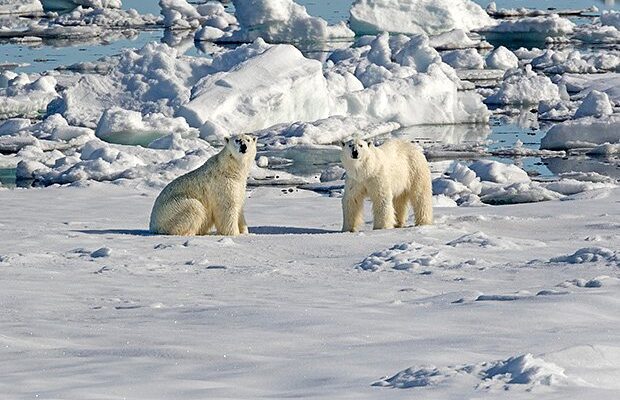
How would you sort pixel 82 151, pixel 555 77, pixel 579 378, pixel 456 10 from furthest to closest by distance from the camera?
pixel 456 10
pixel 555 77
pixel 82 151
pixel 579 378

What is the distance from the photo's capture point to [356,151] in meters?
7.69

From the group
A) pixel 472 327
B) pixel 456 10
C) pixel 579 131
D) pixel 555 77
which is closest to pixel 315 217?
pixel 472 327

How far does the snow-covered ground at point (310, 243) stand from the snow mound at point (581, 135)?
0.13 feet

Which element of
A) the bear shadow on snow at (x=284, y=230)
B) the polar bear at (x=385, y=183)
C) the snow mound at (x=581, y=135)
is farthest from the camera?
the snow mound at (x=581, y=135)

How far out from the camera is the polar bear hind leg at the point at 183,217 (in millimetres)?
7738

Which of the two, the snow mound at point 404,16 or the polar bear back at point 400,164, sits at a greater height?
the snow mound at point 404,16

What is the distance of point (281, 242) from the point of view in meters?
7.36

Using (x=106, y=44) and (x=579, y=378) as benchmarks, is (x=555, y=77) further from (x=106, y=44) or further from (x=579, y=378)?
(x=579, y=378)

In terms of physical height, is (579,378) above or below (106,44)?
below

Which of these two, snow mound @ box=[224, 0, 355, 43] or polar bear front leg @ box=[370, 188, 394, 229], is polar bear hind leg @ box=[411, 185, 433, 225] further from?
snow mound @ box=[224, 0, 355, 43]

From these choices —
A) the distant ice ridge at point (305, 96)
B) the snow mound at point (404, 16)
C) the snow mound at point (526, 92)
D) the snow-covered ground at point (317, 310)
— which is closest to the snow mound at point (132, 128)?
the distant ice ridge at point (305, 96)

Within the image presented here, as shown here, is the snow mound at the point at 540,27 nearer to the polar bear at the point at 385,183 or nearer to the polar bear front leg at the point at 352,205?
the polar bear at the point at 385,183

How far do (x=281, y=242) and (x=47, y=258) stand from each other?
1414 millimetres

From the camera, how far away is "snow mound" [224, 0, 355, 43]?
1240 inches
